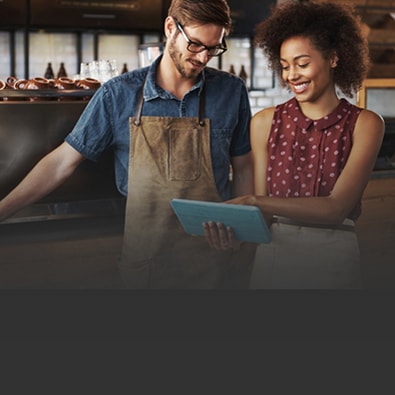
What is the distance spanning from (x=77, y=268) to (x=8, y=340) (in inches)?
37.8

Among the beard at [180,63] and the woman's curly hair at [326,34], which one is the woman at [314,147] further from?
the beard at [180,63]

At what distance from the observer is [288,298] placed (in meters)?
0.63

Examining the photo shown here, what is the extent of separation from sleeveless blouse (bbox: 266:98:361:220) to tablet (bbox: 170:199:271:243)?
0.23 metres

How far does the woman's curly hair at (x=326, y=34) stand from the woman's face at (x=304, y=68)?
1 centimetres

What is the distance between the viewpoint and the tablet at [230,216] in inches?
31.1

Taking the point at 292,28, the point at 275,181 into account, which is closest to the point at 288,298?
the point at 275,181

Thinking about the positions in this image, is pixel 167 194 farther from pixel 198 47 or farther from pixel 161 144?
pixel 198 47

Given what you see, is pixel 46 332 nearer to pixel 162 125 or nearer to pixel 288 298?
pixel 288 298

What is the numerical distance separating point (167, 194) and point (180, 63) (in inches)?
9.8

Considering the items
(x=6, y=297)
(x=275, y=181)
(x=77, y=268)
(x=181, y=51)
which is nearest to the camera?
(x=6, y=297)

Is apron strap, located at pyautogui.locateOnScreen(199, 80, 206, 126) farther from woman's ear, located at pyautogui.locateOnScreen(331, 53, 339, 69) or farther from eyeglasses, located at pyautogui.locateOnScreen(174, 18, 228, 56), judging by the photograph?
woman's ear, located at pyautogui.locateOnScreen(331, 53, 339, 69)

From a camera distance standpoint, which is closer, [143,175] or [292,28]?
[292,28]

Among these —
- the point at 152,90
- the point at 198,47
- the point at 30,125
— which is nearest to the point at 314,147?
the point at 198,47

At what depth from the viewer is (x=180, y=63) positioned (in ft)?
4.04
